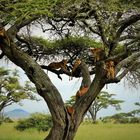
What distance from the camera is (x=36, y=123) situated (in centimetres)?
3181

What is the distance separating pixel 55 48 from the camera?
59.3ft

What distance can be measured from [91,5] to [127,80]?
20.4 ft

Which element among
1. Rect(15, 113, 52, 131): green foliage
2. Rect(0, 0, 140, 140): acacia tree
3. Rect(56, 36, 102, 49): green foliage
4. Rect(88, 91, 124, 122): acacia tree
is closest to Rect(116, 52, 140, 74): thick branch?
Rect(0, 0, 140, 140): acacia tree

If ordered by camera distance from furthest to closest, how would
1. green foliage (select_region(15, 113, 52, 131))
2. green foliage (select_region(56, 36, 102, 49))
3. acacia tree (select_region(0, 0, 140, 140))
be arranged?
1. green foliage (select_region(15, 113, 52, 131))
2. green foliage (select_region(56, 36, 102, 49))
3. acacia tree (select_region(0, 0, 140, 140))

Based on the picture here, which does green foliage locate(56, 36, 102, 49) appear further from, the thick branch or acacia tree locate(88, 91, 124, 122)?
acacia tree locate(88, 91, 124, 122)

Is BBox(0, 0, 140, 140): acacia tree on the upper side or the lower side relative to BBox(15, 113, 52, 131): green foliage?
upper

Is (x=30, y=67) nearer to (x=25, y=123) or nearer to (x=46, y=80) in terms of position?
(x=46, y=80)

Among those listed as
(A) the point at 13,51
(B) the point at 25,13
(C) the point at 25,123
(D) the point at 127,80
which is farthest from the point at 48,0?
(C) the point at 25,123

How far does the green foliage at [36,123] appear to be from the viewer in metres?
29.8

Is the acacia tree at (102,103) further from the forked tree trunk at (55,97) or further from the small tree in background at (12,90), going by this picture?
the forked tree trunk at (55,97)

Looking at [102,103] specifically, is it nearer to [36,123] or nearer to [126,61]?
[36,123]

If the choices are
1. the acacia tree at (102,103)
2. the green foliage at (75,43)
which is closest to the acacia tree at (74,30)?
the green foliage at (75,43)

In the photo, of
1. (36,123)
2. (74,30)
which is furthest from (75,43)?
(36,123)

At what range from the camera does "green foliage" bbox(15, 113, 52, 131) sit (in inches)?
1175
